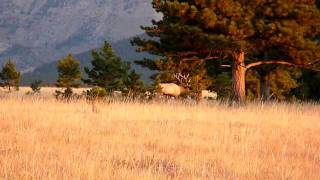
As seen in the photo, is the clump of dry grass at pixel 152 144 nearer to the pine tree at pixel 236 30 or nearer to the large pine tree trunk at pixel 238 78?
the pine tree at pixel 236 30

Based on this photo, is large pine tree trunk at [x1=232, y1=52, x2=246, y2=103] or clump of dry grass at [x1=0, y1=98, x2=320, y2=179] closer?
clump of dry grass at [x1=0, y1=98, x2=320, y2=179]

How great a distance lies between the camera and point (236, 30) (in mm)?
21578

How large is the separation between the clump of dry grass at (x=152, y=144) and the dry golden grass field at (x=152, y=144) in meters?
0.01

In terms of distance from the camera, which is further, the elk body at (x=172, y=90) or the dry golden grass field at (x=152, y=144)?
the elk body at (x=172, y=90)

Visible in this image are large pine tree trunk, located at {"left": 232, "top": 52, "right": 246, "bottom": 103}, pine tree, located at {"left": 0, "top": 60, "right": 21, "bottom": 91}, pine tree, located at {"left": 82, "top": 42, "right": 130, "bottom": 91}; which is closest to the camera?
large pine tree trunk, located at {"left": 232, "top": 52, "right": 246, "bottom": 103}

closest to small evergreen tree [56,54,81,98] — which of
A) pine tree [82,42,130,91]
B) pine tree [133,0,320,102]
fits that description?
pine tree [82,42,130,91]

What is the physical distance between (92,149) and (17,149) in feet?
3.68

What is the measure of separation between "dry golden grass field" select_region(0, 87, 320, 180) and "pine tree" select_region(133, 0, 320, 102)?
285 inches

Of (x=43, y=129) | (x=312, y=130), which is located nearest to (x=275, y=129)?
(x=312, y=130)

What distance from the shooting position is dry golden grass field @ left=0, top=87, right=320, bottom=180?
21.5 feet

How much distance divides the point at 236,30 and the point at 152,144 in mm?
13252

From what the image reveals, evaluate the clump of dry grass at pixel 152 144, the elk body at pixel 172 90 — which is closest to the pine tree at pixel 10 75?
the elk body at pixel 172 90

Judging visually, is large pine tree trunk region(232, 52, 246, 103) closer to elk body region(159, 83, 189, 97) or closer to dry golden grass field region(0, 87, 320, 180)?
elk body region(159, 83, 189, 97)

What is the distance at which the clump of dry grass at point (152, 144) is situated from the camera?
657cm
